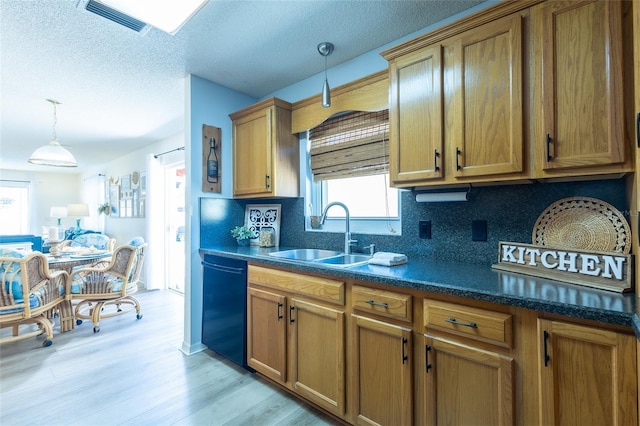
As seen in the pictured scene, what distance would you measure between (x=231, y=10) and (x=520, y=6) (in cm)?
151

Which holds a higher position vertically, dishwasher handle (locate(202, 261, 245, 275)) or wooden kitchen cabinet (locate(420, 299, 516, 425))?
dishwasher handle (locate(202, 261, 245, 275))

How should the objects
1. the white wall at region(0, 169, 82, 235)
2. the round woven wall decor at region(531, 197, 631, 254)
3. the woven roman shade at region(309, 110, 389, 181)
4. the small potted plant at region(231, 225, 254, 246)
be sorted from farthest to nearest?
the white wall at region(0, 169, 82, 235), the small potted plant at region(231, 225, 254, 246), the woven roman shade at region(309, 110, 389, 181), the round woven wall decor at region(531, 197, 631, 254)

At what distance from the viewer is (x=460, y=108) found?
148 centimetres

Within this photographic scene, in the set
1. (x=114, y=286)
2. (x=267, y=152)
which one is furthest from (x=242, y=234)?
(x=114, y=286)

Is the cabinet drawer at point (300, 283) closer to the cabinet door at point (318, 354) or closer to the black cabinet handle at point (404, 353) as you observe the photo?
the cabinet door at point (318, 354)

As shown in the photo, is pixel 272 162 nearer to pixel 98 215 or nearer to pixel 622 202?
pixel 622 202

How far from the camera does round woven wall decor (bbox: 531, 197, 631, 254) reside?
1243 mm

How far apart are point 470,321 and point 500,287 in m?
0.18

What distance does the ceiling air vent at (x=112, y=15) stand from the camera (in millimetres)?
1687

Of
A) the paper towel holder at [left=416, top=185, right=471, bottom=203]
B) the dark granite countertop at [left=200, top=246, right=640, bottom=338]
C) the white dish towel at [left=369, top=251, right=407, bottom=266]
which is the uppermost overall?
the paper towel holder at [left=416, top=185, right=471, bottom=203]

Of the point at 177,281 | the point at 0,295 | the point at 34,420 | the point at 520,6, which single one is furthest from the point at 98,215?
the point at 520,6

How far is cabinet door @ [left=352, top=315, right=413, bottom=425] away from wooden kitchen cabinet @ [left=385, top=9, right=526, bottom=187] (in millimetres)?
816

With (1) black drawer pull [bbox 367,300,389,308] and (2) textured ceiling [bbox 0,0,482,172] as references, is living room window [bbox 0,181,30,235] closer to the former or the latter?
(2) textured ceiling [bbox 0,0,482,172]

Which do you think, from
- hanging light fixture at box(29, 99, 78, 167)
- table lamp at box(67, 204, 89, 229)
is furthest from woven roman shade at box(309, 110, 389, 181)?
table lamp at box(67, 204, 89, 229)
